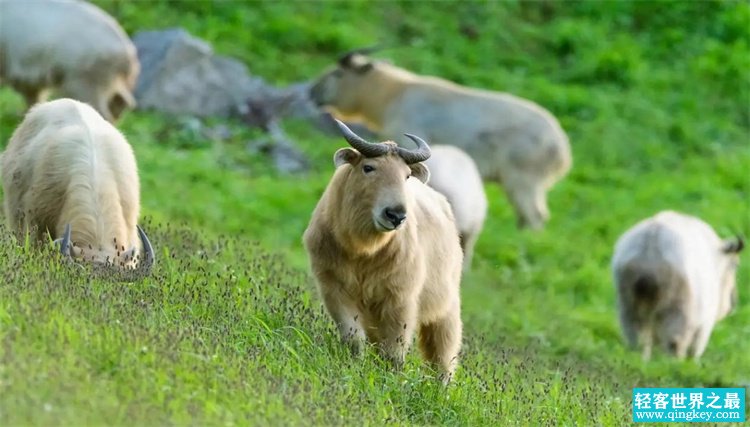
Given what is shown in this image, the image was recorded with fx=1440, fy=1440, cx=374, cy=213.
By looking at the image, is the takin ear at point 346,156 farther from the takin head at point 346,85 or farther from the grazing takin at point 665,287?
the takin head at point 346,85

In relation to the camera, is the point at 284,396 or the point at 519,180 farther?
the point at 519,180

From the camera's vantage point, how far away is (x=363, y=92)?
19266 millimetres

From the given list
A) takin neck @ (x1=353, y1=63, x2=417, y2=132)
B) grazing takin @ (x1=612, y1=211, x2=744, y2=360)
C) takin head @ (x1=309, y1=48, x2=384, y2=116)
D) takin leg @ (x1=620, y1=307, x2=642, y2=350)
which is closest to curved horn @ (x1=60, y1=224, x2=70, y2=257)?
grazing takin @ (x1=612, y1=211, x2=744, y2=360)

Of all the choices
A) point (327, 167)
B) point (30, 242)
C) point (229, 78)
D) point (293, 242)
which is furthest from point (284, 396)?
point (229, 78)

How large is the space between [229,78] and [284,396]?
13.5 m

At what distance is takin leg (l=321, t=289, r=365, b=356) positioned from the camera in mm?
8680

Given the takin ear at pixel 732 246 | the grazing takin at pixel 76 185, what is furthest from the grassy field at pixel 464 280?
the takin ear at pixel 732 246

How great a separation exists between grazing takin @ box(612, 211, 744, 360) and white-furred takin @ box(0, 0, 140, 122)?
629 centimetres

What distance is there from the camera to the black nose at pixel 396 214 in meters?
8.37

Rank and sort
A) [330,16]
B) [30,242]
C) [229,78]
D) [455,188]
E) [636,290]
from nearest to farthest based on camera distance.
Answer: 1. [30,242]
2. [636,290]
3. [455,188]
4. [229,78]
5. [330,16]

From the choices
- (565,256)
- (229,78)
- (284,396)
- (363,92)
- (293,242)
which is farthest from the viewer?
(229,78)

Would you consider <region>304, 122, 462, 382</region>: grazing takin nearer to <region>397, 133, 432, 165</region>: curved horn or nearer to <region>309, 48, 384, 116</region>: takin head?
<region>397, 133, 432, 165</region>: curved horn

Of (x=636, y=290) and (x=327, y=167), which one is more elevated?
(x=636, y=290)

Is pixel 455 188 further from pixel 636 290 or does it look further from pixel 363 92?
pixel 363 92
